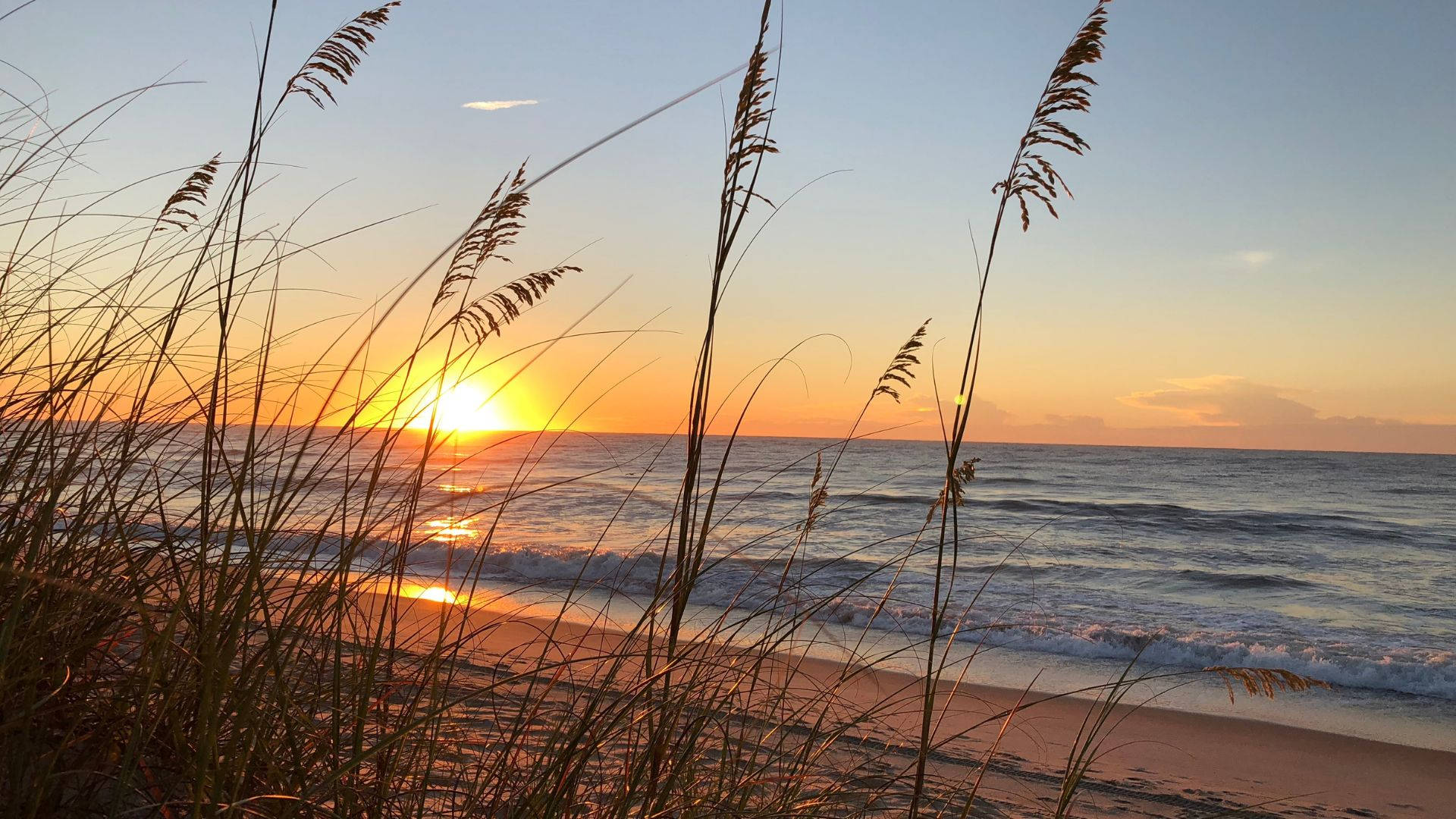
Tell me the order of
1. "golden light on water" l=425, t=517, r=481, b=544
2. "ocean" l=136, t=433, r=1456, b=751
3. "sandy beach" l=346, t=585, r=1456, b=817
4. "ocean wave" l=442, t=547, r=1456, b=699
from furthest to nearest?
1. "ocean wave" l=442, t=547, r=1456, b=699
2. "sandy beach" l=346, t=585, r=1456, b=817
3. "ocean" l=136, t=433, r=1456, b=751
4. "golden light on water" l=425, t=517, r=481, b=544

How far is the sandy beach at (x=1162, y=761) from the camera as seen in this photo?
5.02 metres

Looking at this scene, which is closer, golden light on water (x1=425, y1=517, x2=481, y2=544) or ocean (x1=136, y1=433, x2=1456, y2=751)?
golden light on water (x1=425, y1=517, x2=481, y2=544)

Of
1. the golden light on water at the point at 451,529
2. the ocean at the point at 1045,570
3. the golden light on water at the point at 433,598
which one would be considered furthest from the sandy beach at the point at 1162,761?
the golden light on water at the point at 451,529

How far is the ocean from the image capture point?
106 inches

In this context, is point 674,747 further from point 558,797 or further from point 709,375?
point 709,375

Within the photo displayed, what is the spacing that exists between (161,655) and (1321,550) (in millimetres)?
24287

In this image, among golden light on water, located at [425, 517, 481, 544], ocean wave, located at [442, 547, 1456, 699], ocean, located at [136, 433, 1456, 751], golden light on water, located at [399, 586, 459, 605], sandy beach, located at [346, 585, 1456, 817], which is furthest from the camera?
ocean wave, located at [442, 547, 1456, 699]

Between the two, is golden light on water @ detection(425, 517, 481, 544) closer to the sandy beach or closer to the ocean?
the ocean

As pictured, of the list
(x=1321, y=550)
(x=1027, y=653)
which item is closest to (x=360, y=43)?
(x=1027, y=653)

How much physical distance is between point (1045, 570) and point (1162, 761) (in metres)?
9.54

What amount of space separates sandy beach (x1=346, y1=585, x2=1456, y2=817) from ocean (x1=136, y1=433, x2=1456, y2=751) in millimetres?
494

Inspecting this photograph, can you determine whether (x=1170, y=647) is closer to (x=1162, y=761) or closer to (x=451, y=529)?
(x=1162, y=761)

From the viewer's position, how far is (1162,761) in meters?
6.21

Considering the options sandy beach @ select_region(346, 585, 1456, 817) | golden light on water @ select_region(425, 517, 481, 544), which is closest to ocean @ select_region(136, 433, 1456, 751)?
golden light on water @ select_region(425, 517, 481, 544)
